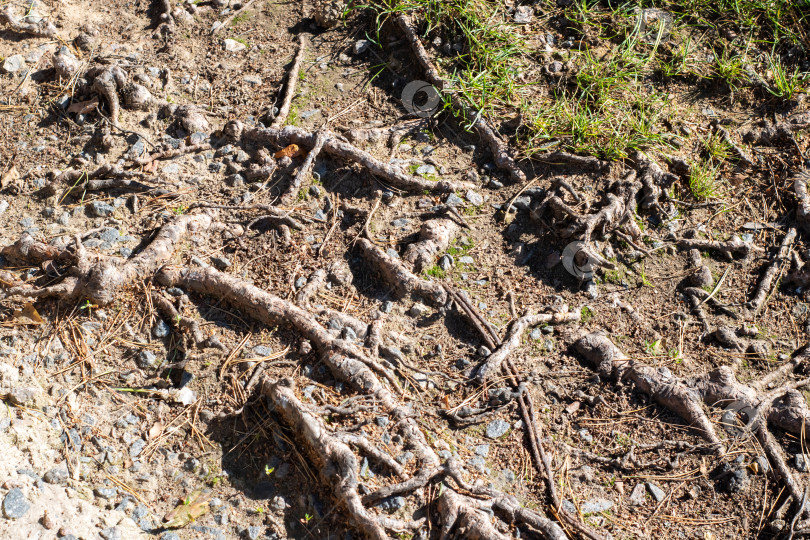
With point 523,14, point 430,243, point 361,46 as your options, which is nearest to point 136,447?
→ point 430,243

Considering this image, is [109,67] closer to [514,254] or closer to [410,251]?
[410,251]

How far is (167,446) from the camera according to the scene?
3182 millimetres

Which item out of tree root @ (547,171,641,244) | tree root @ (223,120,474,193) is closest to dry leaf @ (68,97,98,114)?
tree root @ (223,120,474,193)

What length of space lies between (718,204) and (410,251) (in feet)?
7.41

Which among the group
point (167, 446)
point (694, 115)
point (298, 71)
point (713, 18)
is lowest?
point (167, 446)

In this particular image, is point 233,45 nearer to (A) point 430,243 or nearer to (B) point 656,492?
(A) point 430,243

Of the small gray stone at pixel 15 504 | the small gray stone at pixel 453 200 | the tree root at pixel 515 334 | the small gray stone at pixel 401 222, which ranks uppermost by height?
the small gray stone at pixel 453 200

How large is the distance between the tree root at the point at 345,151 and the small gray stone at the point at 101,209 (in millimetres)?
967

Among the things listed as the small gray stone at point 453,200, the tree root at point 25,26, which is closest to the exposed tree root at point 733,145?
the small gray stone at point 453,200

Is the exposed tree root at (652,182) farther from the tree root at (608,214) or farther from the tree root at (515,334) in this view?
the tree root at (515,334)

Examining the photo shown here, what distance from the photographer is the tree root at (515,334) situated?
3.44 meters

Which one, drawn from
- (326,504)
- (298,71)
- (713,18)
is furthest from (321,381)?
(713,18)

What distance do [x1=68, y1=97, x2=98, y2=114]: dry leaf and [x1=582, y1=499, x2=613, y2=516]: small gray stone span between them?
13.6 feet

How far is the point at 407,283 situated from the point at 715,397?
1853 mm
